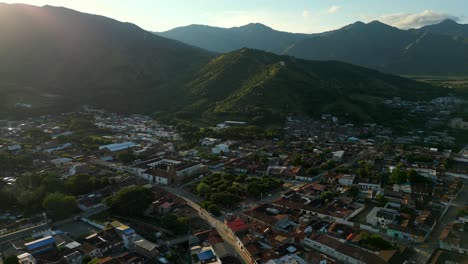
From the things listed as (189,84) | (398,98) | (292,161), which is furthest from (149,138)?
(398,98)

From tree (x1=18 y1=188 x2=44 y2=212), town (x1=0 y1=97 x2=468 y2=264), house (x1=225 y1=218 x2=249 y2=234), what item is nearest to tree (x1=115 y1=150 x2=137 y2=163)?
town (x1=0 y1=97 x2=468 y2=264)

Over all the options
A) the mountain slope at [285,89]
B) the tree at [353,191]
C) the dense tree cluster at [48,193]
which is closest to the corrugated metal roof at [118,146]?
the dense tree cluster at [48,193]

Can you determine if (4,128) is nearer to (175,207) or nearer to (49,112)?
→ (49,112)

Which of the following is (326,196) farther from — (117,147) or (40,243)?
(117,147)

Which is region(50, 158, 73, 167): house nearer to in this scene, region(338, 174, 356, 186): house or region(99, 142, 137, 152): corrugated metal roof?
region(99, 142, 137, 152): corrugated metal roof

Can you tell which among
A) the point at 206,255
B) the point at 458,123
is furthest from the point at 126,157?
the point at 458,123
